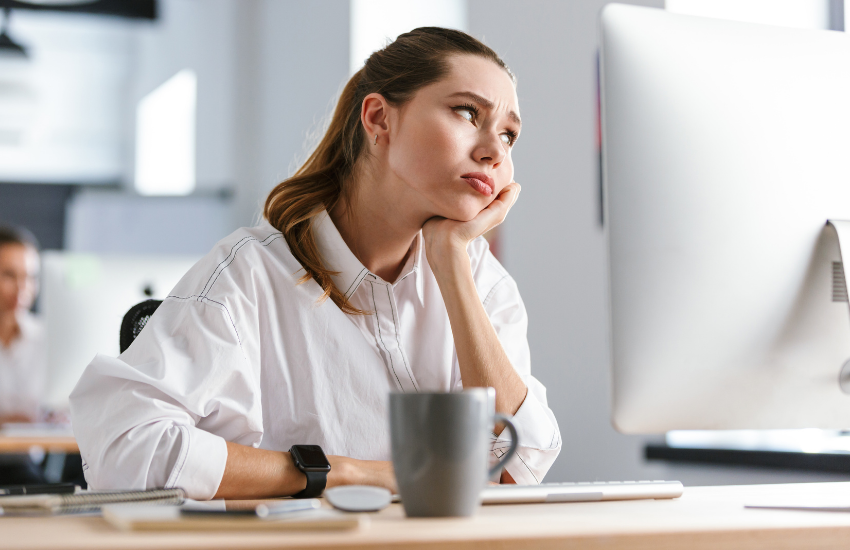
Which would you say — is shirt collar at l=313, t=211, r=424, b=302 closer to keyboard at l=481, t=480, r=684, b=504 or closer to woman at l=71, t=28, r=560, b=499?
woman at l=71, t=28, r=560, b=499

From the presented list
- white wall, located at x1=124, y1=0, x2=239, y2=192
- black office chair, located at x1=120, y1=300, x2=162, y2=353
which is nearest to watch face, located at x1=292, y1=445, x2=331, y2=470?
black office chair, located at x1=120, y1=300, x2=162, y2=353

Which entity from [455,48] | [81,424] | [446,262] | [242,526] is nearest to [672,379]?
[242,526]

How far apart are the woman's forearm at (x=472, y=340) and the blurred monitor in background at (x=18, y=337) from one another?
9.31 ft

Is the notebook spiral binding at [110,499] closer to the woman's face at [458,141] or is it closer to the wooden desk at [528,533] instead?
the wooden desk at [528,533]

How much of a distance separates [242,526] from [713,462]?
2012 millimetres

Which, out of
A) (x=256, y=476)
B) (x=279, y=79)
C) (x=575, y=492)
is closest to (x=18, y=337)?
(x=279, y=79)

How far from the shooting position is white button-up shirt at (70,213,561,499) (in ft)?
2.93

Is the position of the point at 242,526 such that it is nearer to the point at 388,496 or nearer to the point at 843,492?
the point at 388,496

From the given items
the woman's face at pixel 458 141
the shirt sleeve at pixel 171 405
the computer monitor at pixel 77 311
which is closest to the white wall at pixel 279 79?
the computer monitor at pixel 77 311

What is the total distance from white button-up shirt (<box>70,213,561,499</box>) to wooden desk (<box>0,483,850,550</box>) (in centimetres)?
28

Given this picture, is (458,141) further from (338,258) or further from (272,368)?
(272,368)

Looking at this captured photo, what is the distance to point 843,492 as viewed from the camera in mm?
886

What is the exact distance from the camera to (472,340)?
1.21 m

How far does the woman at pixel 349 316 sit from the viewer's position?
920 millimetres
